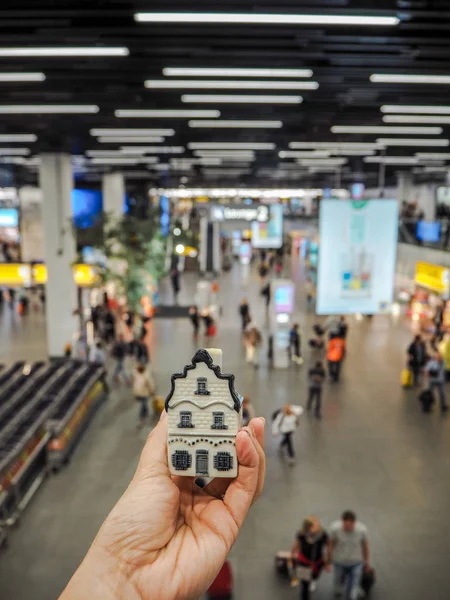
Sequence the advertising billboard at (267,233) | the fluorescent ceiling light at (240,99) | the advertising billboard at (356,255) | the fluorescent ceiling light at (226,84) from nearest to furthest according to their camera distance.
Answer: the fluorescent ceiling light at (226,84) < the advertising billboard at (356,255) < the fluorescent ceiling light at (240,99) < the advertising billboard at (267,233)

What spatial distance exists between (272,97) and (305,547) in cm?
581

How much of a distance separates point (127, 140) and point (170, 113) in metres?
3.93

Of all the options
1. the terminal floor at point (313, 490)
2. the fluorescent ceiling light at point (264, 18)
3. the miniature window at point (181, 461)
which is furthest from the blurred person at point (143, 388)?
the miniature window at point (181, 461)

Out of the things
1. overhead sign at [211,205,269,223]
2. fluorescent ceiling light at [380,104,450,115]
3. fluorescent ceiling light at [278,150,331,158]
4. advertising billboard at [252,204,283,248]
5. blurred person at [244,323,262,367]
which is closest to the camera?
fluorescent ceiling light at [380,104,450,115]

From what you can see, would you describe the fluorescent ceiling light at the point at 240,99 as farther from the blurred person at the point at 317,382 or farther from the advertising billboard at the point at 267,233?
the advertising billboard at the point at 267,233

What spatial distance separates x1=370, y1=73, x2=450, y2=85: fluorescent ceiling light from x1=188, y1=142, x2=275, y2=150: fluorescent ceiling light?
267 inches

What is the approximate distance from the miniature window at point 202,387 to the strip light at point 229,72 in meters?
4.97

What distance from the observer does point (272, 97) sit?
7.77 metres

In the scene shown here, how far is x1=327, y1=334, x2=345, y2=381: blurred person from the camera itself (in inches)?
508

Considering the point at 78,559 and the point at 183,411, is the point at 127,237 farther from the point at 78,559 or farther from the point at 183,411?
the point at 183,411

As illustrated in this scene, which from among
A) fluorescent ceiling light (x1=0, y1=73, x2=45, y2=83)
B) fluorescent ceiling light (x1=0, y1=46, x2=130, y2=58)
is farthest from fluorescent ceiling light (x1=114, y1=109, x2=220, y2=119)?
fluorescent ceiling light (x1=0, y1=46, x2=130, y2=58)

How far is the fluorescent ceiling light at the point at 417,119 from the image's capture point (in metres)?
9.19

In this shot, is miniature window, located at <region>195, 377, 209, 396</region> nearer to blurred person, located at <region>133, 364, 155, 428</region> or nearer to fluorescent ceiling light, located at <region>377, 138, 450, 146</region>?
blurred person, located at <region>133, 364, 155, 428</region>

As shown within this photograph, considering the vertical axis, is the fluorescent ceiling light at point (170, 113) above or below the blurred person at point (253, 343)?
above
